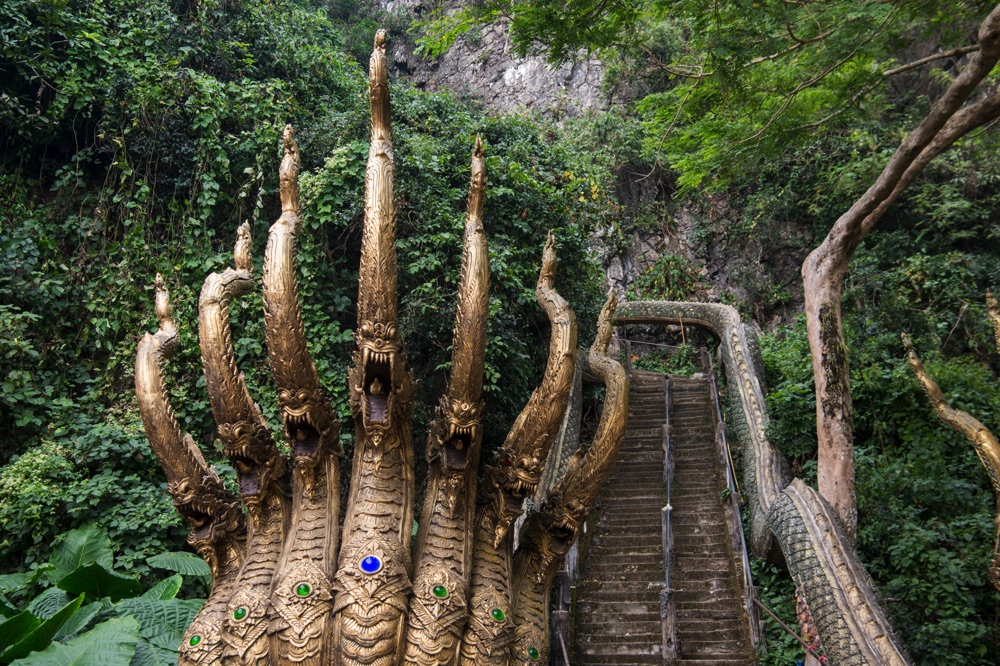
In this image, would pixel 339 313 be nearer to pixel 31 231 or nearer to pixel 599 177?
pixel 31 231

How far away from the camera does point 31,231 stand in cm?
907

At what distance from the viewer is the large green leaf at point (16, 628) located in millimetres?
4391

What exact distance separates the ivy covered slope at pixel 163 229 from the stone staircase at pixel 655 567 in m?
2.20

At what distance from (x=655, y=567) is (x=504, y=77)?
1740 centimetres

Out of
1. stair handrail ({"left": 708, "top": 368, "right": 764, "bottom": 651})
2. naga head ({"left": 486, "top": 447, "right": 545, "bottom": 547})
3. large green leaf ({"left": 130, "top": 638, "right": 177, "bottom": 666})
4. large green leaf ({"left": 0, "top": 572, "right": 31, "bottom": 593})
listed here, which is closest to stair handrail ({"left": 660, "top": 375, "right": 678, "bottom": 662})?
stair handrail ({"left": 708, "top": 368, "right": 764, "bottom": 651})

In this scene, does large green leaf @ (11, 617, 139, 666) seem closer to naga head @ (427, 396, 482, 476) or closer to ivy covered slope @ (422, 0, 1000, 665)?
naga head @ (427, 396, 482, 476)

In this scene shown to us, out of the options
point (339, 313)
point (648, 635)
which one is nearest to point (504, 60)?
point (339, 313)

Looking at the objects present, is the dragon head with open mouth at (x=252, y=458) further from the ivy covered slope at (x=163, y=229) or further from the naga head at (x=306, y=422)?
the ivy covered slope at (x=163, y=229)

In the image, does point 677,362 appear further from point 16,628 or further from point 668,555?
point 16,628

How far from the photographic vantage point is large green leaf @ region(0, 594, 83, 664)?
433 centimetres

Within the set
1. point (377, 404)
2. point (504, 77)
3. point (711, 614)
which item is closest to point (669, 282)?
point (504, 77)

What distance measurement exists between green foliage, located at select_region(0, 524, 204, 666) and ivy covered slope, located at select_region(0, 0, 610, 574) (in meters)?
0.71

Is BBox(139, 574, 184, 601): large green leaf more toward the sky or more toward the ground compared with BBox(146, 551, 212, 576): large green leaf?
more toward the ground

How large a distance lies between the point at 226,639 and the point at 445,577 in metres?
1.33
